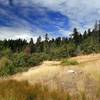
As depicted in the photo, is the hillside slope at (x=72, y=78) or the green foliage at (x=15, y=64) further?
the green foliage at (x=15, y=64)

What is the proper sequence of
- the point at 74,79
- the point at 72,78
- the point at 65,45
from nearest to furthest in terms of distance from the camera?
the point at 74,79 < the point at 72,78 < the point at 65,45

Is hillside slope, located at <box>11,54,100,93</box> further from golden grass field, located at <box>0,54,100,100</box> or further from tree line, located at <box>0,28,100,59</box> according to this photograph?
tree line, located at <box>0,28,100,59</box>

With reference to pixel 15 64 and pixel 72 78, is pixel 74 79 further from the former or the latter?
pixel 15 64

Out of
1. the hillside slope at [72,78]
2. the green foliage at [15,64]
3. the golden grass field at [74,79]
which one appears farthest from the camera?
the green foliage at [15,64]

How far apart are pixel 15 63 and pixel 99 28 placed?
80013 millimetres

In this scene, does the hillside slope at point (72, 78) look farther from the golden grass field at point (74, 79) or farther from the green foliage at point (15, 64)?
the green foliage at point (15, 64)

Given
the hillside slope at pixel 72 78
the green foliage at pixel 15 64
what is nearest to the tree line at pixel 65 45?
the green foliage at pixel 15 64

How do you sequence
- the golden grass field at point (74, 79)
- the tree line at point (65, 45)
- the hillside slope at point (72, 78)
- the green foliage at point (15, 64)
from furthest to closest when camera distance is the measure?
the tree line at point (65, 45)
the green foliage at point (15, 64)
the hillside slope at point (72, 78)
the golden grass field at point (74, 79)

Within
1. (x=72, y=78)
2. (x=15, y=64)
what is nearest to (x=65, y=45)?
(x=15, y=64)

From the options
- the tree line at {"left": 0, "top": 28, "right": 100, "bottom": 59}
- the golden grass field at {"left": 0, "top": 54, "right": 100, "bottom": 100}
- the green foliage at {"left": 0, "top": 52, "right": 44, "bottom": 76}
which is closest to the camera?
the golden grass field at {"left": 0, "top": 54, "right": 100, "bottom": 100}

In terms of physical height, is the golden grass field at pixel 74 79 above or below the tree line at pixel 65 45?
below

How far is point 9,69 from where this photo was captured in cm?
3209

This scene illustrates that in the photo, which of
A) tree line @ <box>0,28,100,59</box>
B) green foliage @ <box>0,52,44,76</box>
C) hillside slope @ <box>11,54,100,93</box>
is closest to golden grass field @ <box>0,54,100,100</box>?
hillside slope @ <box>11,54,100,93</box>

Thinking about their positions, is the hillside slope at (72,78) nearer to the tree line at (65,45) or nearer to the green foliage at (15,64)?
the green foliage at (15,64)
